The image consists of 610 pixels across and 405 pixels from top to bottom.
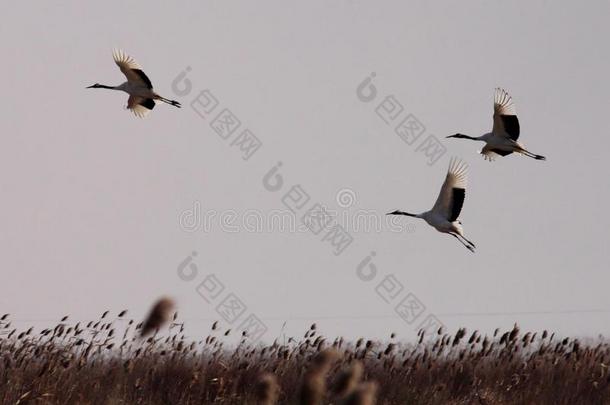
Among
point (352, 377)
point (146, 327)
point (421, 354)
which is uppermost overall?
point (421, 354)

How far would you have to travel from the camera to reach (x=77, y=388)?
856 cm

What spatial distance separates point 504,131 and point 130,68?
4.54 meters

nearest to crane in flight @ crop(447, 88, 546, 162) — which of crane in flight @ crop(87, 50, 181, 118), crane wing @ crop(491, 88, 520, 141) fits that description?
crane wing @ crop(491, 88, 520, 141)

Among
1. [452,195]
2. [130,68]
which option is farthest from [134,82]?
[452,195]

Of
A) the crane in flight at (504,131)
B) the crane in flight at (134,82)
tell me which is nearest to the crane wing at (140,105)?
the crane in flight at (134,82)

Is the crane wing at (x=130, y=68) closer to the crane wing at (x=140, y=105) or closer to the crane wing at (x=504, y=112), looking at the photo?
the crane wing at (x=140, y=105)

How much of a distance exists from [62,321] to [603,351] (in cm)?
565

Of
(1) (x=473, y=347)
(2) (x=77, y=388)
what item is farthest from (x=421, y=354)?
(2) (x=77, y=388)

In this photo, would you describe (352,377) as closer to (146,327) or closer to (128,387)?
(146,327)

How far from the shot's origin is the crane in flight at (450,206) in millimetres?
11406

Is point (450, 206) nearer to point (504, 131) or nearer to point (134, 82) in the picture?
point (504, 131)

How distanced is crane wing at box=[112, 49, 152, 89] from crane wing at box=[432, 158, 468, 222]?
4.05m

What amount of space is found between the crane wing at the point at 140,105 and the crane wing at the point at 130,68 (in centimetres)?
97

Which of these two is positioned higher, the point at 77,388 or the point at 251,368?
the point at 251,368
